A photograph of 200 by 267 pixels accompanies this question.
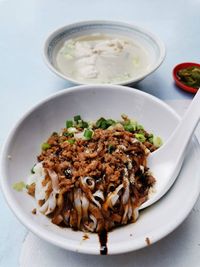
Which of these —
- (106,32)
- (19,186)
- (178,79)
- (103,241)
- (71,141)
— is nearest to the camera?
(103,241)

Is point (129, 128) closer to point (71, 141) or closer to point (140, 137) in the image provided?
point (140, 137)

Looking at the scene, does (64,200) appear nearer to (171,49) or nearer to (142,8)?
(171,49)

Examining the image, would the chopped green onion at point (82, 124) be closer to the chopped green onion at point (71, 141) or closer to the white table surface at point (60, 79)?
the chopped green onion at point (71, 141)

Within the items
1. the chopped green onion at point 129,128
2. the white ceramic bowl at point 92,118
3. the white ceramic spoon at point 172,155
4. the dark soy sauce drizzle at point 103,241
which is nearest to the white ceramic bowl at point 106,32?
the white ceramic bowl at point 92,118

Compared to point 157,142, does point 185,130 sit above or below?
above

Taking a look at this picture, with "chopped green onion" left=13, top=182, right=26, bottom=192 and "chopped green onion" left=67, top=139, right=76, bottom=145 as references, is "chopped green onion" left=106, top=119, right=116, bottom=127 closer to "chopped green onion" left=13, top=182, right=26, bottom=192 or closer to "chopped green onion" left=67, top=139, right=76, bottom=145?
"chopped green onion" left=67, top=139, right=76, bottom=145

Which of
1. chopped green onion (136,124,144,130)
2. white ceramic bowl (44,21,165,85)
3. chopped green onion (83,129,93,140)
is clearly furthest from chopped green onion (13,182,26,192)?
white ceramic bowl (44,21,165,85)

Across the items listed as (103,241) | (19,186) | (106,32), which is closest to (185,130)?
(103,241)
